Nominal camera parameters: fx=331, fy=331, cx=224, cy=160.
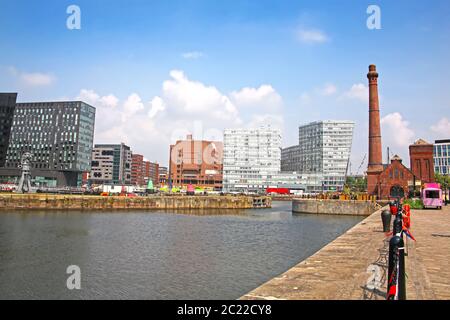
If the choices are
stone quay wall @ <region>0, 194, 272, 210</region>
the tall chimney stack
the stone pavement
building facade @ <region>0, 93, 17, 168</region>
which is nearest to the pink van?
the tall chimney stack

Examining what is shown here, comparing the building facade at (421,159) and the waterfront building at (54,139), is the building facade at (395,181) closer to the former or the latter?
the building facade at (421,159)

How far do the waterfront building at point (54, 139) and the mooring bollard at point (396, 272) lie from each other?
515ft

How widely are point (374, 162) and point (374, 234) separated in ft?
251

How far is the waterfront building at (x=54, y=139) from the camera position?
490 feet

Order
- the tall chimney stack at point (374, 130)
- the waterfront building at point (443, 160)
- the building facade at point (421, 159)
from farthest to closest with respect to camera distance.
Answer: the waterfront building at point (443, 160) < the building facade at point (421, 159) < the tall chimney stack at point (374, 130)

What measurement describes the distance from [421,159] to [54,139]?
14987 centimetres

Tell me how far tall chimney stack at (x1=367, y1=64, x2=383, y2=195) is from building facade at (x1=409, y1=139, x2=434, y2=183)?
62.5ft

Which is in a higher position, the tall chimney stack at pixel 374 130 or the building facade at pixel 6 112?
the building facade at pixel 6 112

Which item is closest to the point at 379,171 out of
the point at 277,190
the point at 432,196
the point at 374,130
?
the point at 374,130

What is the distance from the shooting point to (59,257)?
2602cm

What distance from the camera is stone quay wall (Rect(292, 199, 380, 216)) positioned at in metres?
79.4

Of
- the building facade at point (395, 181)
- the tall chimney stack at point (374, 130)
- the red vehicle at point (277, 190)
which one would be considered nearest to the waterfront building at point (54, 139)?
the red vehicle at point (277, 190)

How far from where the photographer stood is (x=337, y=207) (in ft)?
270
